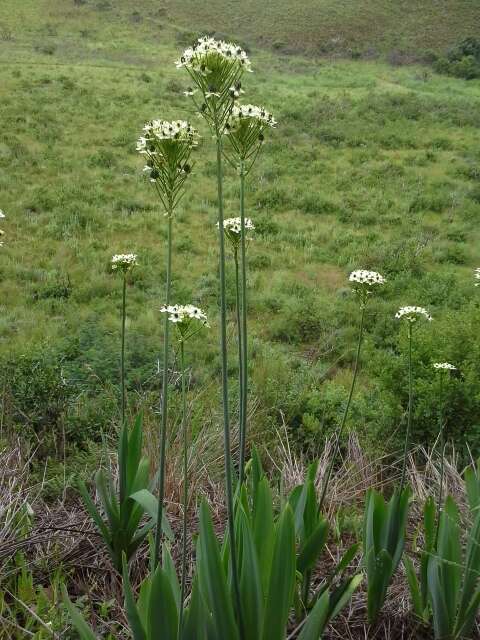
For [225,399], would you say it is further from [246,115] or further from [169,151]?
[246,115]

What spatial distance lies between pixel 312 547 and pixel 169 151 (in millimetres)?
1513

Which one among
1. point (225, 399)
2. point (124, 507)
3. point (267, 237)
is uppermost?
point (225, 399)

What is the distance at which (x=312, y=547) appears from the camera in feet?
7.29

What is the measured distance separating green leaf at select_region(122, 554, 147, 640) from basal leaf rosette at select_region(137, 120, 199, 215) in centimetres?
113

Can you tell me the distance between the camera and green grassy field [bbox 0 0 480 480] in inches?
199

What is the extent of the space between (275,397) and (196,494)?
2439mm

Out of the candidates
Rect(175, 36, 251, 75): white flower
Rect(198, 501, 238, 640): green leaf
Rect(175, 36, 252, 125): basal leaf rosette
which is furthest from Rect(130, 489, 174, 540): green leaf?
Rect(175, 36, 251, 75): white flower

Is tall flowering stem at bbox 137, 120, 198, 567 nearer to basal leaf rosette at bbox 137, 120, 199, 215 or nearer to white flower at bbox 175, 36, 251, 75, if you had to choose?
basal leaf rosette at bbox 137, 120, 199, 215

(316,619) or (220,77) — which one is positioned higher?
(220,77)

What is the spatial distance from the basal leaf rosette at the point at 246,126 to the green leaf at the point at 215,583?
127cm

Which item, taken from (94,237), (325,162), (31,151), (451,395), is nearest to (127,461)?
(451,395)

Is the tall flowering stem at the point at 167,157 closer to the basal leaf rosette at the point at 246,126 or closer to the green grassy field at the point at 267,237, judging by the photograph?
the basal leaf rosette at the point at 246,126

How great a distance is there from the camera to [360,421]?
198 inches

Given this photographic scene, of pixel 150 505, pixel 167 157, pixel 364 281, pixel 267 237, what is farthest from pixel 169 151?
pixel 267 237
